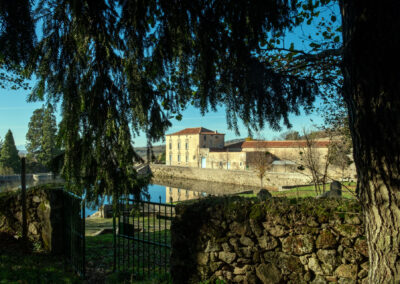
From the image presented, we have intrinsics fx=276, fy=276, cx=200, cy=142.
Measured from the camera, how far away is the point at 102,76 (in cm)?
291

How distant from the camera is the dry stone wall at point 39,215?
5305 mm

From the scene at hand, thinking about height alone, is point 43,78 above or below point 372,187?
above

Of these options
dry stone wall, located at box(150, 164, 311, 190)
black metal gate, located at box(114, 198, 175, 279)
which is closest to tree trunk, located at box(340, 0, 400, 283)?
black metal gate, located at box(114, 198, 175, 279)

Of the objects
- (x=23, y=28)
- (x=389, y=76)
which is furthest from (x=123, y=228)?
(x=389, y=76)

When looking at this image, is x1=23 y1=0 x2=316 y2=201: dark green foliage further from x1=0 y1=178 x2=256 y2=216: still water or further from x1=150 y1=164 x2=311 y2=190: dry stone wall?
x1=0 y1=178 x2=256 y2=216: still water

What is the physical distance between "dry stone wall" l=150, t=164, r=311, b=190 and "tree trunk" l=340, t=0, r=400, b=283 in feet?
60.9

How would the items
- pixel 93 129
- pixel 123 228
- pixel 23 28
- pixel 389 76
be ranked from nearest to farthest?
pixel 389 76 → pixel 23 28 → pixel 93 129 → pixel 123 228

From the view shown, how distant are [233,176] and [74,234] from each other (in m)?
27.3

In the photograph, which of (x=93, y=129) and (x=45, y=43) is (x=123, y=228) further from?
(x=45, y=43)

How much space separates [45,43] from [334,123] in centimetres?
923

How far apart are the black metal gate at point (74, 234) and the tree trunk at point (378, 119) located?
3.87 meters

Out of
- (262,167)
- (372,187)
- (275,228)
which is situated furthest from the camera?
(262,167)

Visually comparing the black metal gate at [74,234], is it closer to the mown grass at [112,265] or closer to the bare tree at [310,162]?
the mown grass at [112,265]

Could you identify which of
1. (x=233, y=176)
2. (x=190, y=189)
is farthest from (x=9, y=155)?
(x=233, y=176)
